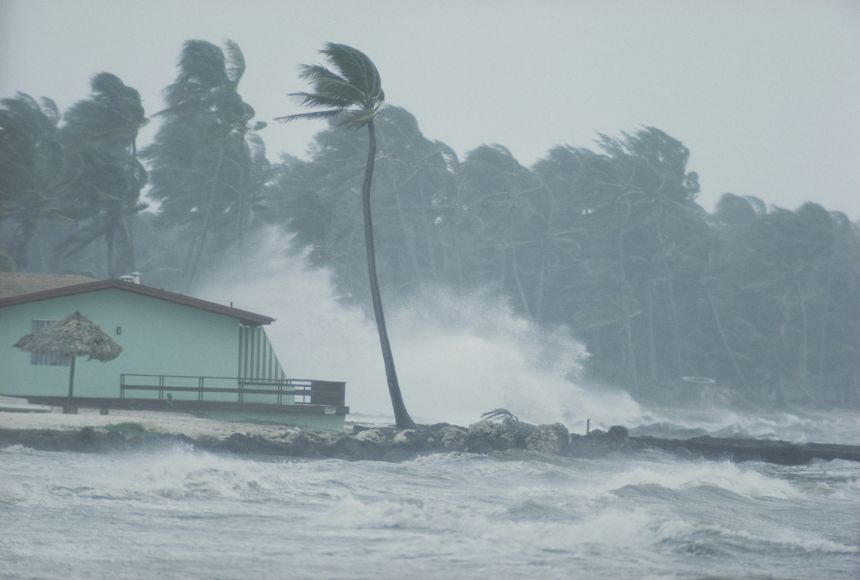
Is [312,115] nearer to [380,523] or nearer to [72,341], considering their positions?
[72,341]

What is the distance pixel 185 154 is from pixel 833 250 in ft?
169

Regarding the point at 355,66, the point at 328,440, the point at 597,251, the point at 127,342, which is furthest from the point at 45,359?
the point at 597,251

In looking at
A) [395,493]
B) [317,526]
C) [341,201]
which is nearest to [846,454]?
[395,493]

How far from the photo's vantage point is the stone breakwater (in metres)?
25.3

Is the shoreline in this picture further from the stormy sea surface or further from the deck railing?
the deck railing

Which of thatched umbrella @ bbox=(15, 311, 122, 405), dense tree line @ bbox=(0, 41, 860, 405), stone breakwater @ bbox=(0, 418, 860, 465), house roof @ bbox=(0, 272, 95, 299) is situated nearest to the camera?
stone breakwater @ bbox=(0, 418, 860, 465)

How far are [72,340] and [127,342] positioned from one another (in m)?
3.82

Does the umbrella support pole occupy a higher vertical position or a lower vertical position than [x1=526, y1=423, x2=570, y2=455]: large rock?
higher

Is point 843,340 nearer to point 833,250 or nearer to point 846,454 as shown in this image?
point 833,250

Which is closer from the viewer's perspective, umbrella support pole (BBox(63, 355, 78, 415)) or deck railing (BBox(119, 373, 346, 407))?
umbrella support pole (BBox(63, 355, 78, 415))

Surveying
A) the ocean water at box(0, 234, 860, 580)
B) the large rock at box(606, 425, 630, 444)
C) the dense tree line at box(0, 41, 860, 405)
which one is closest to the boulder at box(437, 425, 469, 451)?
the ocean water at box(0, 234, 860, 580)

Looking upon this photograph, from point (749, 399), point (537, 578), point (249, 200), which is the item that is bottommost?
point (537, 578)

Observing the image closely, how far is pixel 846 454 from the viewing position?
3978 cm

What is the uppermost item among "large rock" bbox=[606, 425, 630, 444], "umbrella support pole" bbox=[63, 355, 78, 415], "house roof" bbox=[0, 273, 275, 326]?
"house roof" bbox=[0, 273, 275, 326]
